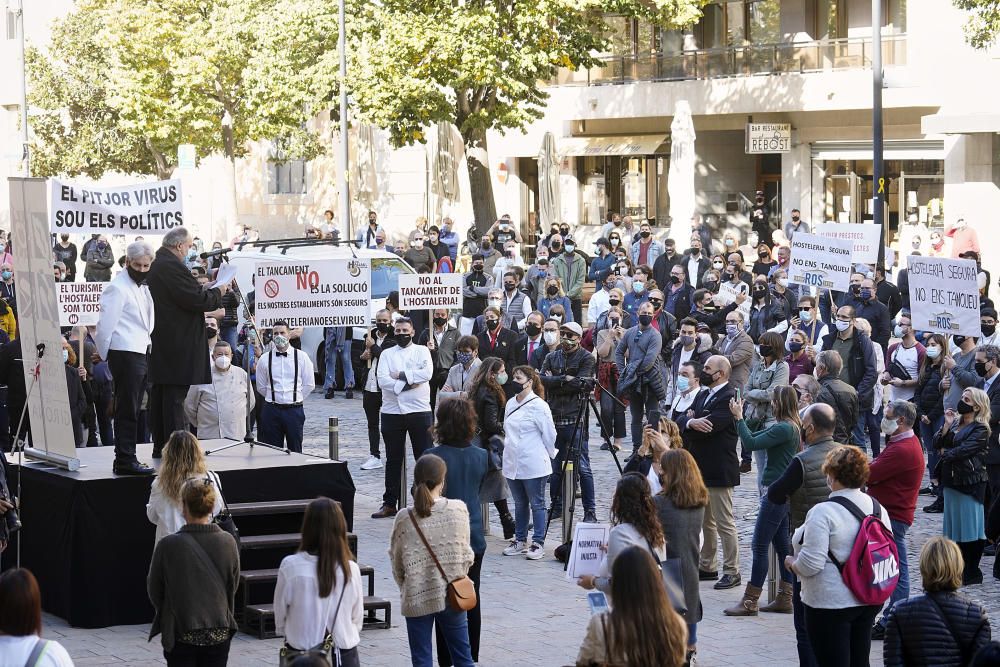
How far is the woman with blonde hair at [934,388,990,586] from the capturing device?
42.0 ft

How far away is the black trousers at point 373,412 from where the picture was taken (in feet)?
58.4

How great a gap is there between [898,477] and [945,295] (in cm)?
561

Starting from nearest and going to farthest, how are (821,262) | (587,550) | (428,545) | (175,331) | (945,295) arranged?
(587,550) < (428,545) < (175,331) < (945,295) < (821,262)

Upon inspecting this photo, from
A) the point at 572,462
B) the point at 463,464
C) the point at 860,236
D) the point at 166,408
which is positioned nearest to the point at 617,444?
the point at 572,462

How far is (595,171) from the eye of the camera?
46.5 metres

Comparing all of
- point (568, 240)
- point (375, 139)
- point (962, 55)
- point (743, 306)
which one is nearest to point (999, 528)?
point (743, 306)

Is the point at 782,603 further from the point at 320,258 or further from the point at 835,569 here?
the point at 320,258

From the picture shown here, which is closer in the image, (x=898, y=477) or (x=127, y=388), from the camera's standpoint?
(x=898, y=477)

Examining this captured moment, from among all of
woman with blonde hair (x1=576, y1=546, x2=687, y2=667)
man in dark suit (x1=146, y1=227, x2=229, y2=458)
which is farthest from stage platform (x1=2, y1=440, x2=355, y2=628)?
woman with blonde hair (x1=576, y1=546, x2=687, y2=667)

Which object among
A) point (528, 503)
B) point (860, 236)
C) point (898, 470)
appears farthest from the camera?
point (860, 236)

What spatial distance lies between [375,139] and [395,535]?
41.4 meters

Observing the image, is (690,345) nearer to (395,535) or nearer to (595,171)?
(395,535)

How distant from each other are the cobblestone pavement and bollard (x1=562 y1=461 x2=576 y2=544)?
0.25 meters

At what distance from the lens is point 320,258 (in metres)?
23.0
